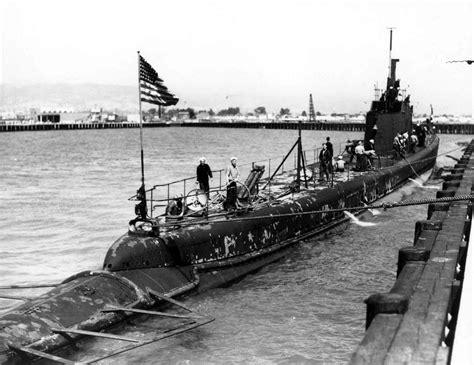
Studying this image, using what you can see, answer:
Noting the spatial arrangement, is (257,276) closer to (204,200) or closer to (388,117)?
(204,200)

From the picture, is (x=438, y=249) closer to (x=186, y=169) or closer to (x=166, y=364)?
(x=166, y=364)

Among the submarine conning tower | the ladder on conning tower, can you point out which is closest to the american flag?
the ladder on conning tower

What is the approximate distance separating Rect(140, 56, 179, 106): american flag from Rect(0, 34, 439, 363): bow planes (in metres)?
2.07

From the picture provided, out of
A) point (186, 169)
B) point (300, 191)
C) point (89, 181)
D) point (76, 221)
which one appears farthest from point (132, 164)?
point (300, 191)

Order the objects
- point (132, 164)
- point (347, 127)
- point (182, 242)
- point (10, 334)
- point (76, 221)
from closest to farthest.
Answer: point (10, 334), point (182, 242), point (76, 221), point (132, 164), point (347, 127)

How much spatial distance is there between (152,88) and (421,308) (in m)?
8.68

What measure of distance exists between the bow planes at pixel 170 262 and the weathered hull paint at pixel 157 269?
2 cm

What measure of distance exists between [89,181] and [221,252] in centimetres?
2800

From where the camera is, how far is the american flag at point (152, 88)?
13.3 meters

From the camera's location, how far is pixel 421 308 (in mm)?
7457

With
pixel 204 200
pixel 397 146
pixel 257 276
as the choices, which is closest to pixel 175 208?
pixel 204 200

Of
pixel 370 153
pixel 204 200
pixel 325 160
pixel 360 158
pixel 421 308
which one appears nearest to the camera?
pixel 421 308

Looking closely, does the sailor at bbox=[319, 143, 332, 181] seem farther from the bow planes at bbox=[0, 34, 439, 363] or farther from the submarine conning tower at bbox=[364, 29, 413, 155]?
the submarine conning tower at bbox=[364, 29, 413, 155]

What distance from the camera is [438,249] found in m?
10.8
